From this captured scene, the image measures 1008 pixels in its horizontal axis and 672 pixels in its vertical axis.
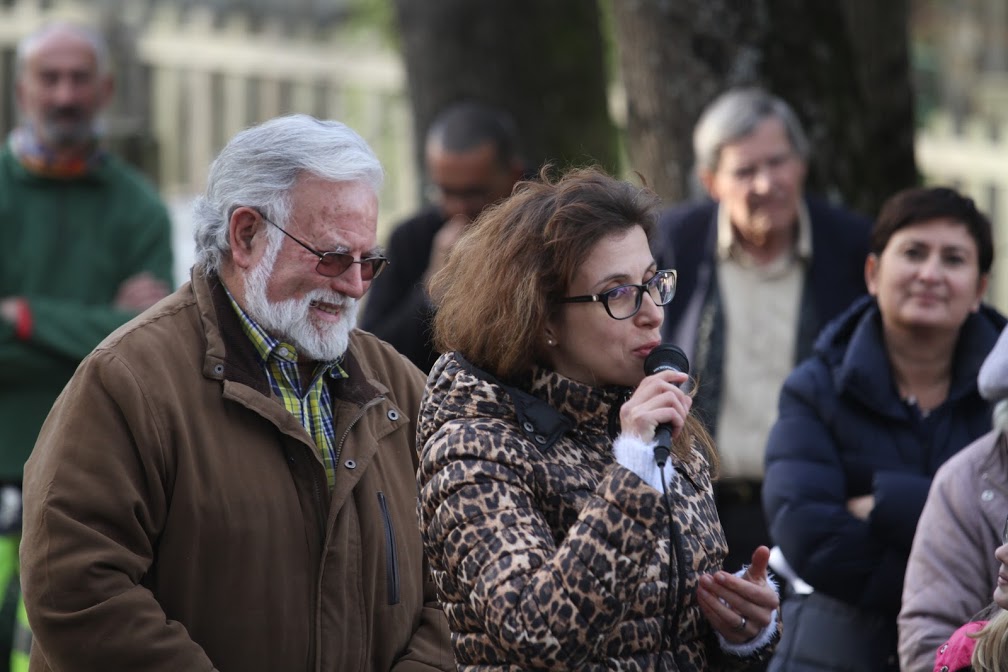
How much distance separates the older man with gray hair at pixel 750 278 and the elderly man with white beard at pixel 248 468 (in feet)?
6.36

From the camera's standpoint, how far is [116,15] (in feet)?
44.3

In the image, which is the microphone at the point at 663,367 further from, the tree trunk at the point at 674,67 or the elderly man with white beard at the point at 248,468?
the tree trunk at the point at 674,67

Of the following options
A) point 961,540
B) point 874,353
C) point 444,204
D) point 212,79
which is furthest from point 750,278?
point 212,79

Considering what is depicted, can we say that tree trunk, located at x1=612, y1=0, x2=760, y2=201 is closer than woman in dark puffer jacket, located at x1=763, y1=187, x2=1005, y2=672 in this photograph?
No

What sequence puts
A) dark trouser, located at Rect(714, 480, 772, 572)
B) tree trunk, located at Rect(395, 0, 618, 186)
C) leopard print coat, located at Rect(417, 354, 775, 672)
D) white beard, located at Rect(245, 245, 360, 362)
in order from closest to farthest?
leopard print coat, located at Rect(417, 354, 775, 672)
white beard, located at Rect(245, 245, 360, 362)
dark trouser, located at Rect(714, 480, 772, 572)
tree trunk, located at Rect(395, 0, 618, 186)

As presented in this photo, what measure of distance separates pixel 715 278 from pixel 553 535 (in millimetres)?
2733

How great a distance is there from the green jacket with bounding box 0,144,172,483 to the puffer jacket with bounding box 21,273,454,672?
98.4 inches

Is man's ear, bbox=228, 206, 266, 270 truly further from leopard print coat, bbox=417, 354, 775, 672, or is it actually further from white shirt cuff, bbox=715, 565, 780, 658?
white shirt cuff, bbox=715, 565, 780, 658

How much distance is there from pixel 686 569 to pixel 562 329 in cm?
58

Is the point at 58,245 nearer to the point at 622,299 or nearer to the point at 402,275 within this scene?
the point at 402,275

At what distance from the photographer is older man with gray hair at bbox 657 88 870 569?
19.1ft

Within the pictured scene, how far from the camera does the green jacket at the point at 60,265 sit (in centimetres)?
634

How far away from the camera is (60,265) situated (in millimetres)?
6598

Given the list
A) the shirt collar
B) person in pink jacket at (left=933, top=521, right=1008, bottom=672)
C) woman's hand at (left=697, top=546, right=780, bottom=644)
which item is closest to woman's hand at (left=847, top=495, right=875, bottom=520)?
person in pink jacket at (left=933, top=521, right=1008, bottom=672)
